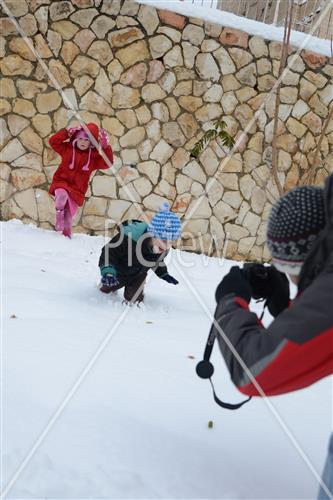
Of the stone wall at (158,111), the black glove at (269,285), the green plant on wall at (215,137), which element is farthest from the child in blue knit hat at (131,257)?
the green plant on wall at (215,137)

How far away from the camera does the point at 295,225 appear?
95cm

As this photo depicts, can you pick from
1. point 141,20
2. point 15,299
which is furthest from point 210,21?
point 15,299

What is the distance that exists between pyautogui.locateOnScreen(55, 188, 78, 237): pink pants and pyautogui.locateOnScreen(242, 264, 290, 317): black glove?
10.9 feet

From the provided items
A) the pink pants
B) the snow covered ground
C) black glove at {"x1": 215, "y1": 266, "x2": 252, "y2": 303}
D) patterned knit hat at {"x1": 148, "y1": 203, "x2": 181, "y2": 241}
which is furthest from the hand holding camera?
the pink pants

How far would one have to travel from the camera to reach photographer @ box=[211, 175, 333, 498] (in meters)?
0.79

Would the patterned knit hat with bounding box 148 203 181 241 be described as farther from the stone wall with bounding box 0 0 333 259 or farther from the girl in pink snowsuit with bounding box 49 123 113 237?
the stone wall with bounding box 0 0 333 259

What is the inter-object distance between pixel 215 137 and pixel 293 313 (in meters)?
4.65

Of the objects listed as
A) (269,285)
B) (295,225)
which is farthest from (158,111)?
(295,225)

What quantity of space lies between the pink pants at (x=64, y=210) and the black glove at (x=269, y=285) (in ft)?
10.9

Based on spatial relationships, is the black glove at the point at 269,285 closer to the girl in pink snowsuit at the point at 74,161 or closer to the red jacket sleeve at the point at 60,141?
the girl in pink snowsuit at the point at 74,161

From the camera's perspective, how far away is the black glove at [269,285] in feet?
3.97

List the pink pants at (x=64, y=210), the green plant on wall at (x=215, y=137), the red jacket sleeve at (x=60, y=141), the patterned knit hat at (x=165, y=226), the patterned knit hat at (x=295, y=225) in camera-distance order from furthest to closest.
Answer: the green plant on wall at (x=215, y=137) → the pink pants at (x=64, y=210) → the red jacket sleeve at (x=60, y=141) → the patterned knit hat at (x=165, y=226) → the patterned knit hat at (x=295, y=225)

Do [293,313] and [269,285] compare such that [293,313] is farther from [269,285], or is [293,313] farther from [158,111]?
[158,111]

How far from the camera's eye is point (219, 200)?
5469mm
